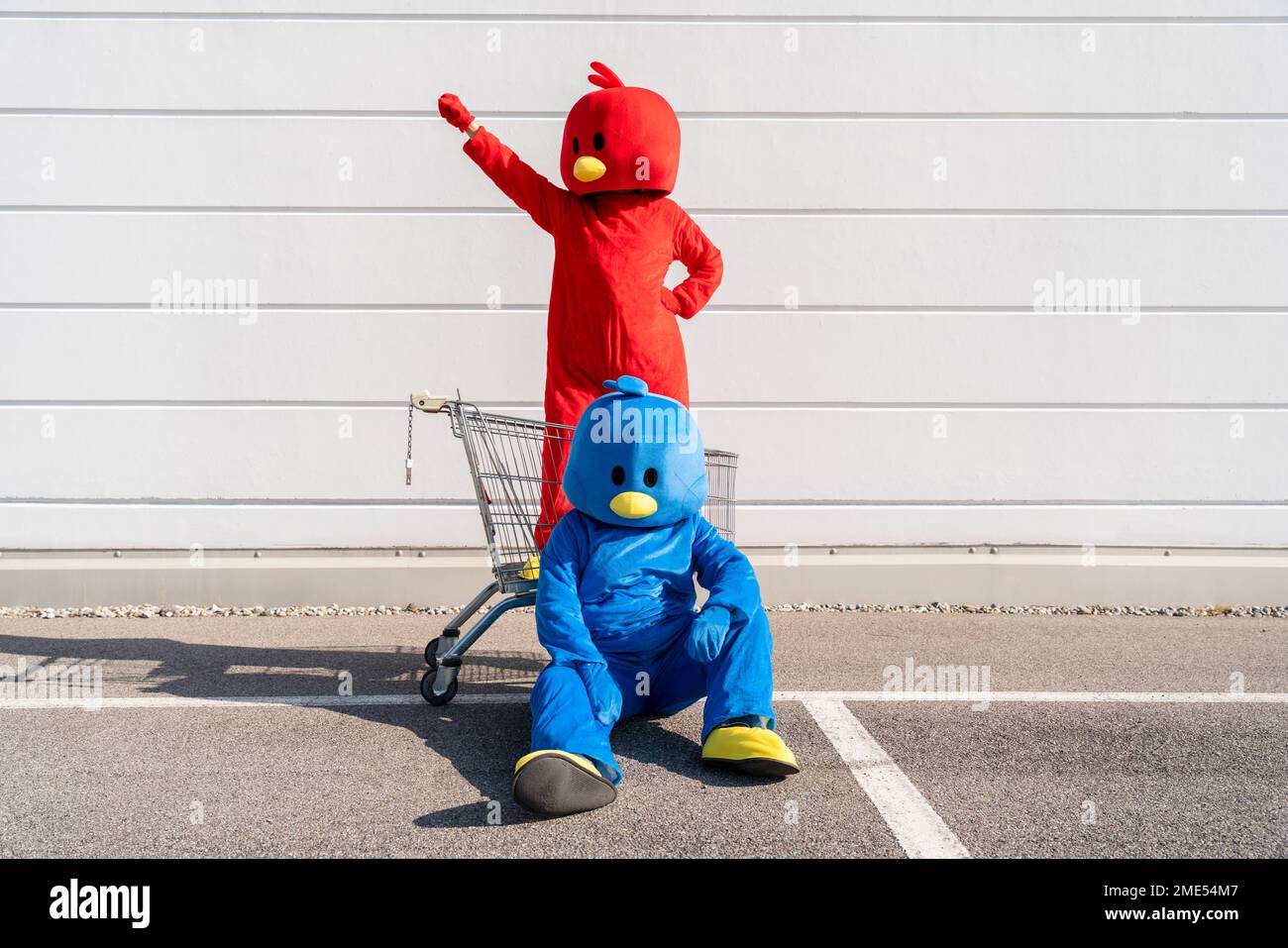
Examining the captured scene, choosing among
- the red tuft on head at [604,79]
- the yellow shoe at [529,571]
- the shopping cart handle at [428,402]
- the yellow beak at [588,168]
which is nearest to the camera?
the shopping cart handle at [428,402]

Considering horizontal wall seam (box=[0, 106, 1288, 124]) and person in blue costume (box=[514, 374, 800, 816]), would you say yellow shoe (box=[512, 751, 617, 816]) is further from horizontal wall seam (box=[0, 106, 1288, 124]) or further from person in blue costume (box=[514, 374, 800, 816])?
horizontal wall seam (box=[0, 106, 1288, 124])

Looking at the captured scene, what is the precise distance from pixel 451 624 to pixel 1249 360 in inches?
191

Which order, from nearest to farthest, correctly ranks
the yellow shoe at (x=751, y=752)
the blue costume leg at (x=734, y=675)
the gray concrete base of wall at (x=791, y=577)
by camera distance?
the yellow shoe at (x=751, y=752)
the blue costume leg at (x=734, y=675)
the gray concrete base of wall at (x=791, y=577)

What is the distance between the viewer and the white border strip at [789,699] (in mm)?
3584

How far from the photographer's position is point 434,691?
11.6 feet

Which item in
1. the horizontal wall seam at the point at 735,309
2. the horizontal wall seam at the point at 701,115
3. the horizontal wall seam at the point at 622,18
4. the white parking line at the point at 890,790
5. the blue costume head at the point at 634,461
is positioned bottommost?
the white parking line at the point at 890,790

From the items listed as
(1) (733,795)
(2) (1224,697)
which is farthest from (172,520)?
(2) (1224,697)

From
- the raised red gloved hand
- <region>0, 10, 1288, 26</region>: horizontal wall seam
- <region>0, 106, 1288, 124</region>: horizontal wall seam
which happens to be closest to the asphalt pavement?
the raised red gloved hand

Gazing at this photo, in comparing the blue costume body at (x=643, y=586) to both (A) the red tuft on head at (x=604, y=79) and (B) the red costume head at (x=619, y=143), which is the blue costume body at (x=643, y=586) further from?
(A) the red tuft on head at (x=604, y=79)

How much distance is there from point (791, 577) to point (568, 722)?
2994 mm

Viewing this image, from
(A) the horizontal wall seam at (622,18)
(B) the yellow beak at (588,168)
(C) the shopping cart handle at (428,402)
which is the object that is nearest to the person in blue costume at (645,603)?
(C) the shopping cart handle at (428,402)

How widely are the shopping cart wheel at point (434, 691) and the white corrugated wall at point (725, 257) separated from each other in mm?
1983

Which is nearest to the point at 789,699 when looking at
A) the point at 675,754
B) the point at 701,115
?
the point at 675,754

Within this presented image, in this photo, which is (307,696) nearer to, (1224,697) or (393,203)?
(393,203)
